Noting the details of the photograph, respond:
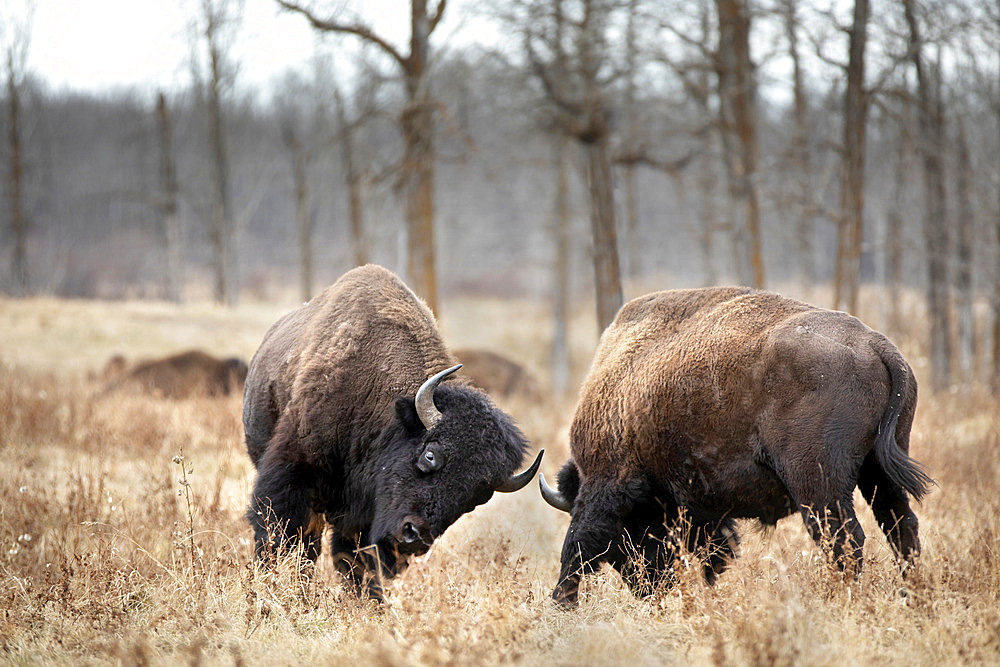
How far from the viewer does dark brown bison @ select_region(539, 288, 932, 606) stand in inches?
172

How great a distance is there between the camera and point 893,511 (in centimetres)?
466

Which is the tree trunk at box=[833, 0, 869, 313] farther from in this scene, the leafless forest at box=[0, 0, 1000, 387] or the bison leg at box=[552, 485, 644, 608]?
the bison leg at box=[552, 485, 644, 608]

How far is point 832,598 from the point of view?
4.19 metres

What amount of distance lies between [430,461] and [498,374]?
455 inches

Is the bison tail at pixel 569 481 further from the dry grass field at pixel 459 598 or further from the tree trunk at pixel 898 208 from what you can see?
the tree trunk at pixel 898 208

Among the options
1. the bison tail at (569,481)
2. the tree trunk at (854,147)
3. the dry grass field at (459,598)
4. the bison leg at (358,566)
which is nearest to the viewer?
the dry grass field at (459,598)

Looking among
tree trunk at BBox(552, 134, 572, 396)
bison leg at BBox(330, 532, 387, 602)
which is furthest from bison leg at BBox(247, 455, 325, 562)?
tree trunk at BBox(552, 134, 572, 396)

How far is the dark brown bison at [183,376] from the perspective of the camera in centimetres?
1245

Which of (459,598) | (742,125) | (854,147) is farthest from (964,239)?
(459,598)

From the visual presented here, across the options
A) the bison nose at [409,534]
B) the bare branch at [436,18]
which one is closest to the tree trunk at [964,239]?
the bare branch at [436,18]

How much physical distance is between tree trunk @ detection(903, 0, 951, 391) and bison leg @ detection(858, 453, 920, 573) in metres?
11.4

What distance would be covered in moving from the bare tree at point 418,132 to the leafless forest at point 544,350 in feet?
0.19

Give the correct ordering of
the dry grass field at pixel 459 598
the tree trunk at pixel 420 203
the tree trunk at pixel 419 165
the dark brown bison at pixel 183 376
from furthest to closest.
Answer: the tree trunk at pixel 420 203 → the tree trunk at pixel 419 165 → the dark brown bison at pixel 183 376 → the dry grass field at pixel 459 598

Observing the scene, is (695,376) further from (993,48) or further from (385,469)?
(993,48)
